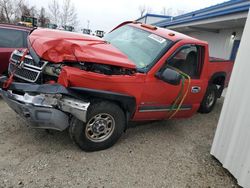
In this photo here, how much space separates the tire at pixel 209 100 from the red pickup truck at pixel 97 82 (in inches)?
65.1

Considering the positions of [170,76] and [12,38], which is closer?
[170,76]

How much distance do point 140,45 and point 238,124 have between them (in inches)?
80.9

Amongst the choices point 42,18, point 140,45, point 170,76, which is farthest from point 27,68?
point 42,18

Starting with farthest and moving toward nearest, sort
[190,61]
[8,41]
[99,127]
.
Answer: [8,41]
[190,61]
[99,127]

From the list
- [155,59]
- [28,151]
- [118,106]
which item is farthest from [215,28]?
[28,151]

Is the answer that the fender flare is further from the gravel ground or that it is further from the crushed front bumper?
the gravel ground

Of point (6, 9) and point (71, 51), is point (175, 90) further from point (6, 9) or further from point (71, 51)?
point (6, 9)

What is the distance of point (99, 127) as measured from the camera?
355 cm

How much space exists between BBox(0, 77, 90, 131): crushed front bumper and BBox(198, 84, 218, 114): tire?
3932 mm

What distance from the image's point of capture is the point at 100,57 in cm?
330

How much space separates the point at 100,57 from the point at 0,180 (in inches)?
77.1

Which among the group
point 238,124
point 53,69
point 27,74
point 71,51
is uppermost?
point 71,51

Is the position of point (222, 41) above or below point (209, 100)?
above

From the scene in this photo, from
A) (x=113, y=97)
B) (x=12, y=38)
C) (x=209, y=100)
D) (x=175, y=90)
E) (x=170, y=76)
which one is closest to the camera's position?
(x=113, y=97)
